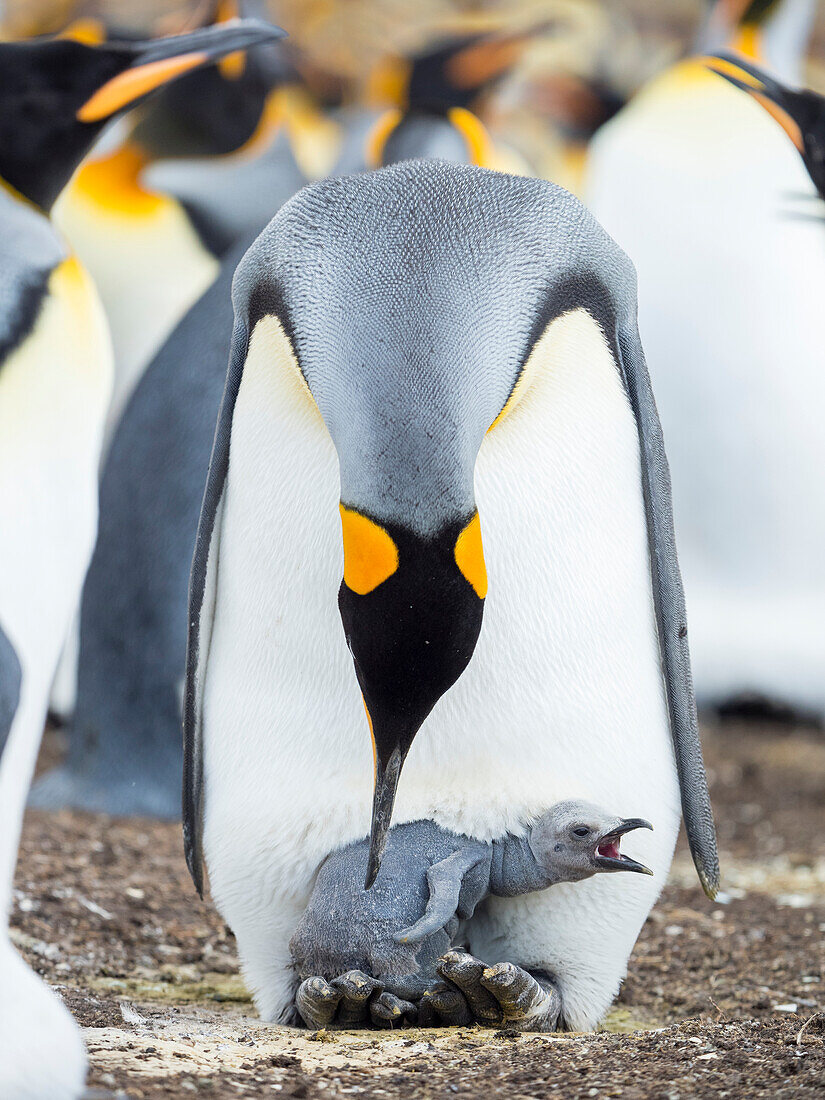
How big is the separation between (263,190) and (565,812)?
415cm

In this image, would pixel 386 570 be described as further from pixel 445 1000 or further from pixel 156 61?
pixel 156 61

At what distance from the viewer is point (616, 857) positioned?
7.55 feet

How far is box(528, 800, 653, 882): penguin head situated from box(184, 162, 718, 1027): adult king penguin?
0.09m

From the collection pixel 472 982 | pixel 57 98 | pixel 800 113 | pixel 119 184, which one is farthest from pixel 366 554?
pixel 119 184

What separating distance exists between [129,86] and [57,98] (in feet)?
0.45

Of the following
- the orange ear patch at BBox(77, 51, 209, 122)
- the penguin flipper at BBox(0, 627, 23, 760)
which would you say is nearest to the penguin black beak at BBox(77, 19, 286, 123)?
the orange ear patch at BBox(77, 51, 209, 122)

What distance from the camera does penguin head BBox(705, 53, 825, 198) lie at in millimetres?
3395

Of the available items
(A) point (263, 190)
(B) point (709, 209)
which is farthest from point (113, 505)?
(B) point (709, 209)

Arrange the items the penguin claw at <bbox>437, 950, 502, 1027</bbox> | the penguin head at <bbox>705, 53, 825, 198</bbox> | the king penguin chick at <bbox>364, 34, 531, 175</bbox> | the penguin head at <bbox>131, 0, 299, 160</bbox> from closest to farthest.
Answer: the penguin claw at <bbox>437, 950, 502, 1027</bbox> < the penguin head at <bbox>705, 53, 825, 198</bbox> < the king penguin chick at <bbox>364, 34, 531, 175</bbox> < the penguin head at <bbox>131, 0, 299, 160</bbox>

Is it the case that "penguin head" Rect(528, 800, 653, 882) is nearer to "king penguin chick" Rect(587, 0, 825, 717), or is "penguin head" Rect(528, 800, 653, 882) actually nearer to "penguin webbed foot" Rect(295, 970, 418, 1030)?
"penguin webbed foot" Rect(295, 970, 418, 1030)

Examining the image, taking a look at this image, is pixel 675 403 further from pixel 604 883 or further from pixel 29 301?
pixel 29 301

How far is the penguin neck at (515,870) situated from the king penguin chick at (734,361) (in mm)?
3193

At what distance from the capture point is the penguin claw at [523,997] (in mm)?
2248

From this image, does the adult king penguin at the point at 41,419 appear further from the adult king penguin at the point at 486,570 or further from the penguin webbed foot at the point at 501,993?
the penguin webbed foot at the point at 501,993
